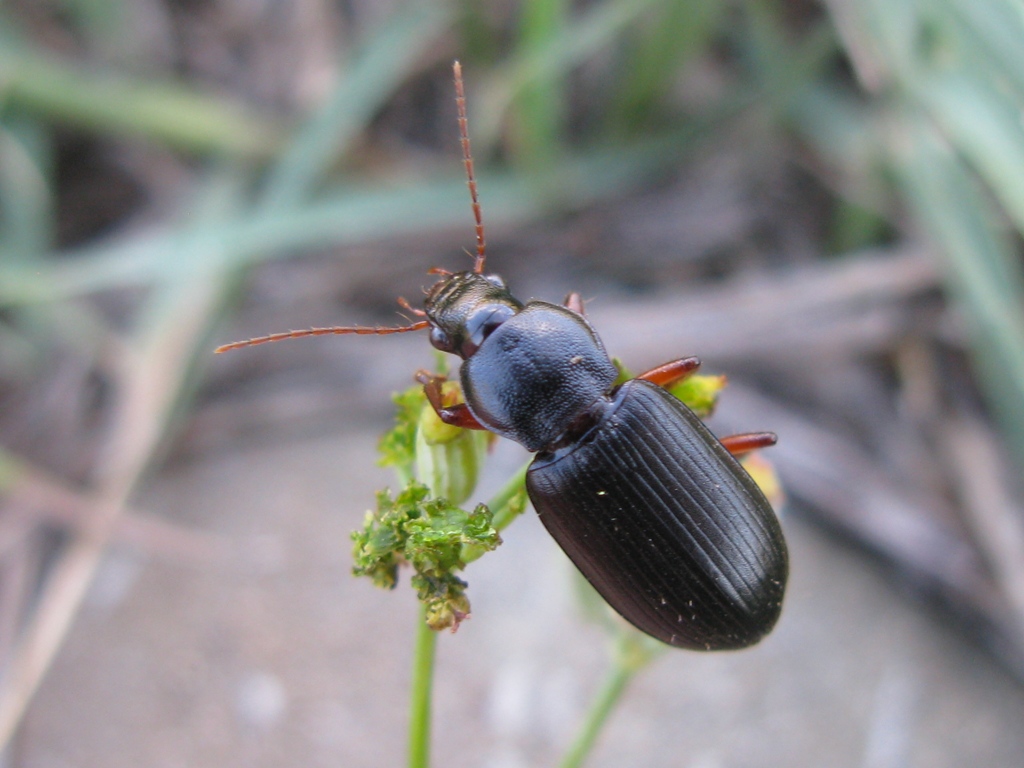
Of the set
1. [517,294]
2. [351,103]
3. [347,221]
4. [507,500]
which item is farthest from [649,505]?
[351,103]

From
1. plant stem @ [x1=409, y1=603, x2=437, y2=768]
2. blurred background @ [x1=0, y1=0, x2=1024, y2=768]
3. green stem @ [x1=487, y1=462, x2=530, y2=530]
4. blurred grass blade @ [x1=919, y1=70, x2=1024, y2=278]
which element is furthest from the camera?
blurred background @ [x1=0, y1=0, x2=1024, y2=768]

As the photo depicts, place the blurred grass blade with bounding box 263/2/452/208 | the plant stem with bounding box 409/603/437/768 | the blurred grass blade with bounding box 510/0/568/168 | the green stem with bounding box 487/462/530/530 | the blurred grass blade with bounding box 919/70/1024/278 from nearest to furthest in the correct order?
the plant stem with bounding box 409/603/437/768
the green stem with bounding box 487/462/530/530
the blurred grass blade with bounding box 919/70/1024/278
the blurred grass blade with bounding box 510/0/568/168
the blurred grass blade with bounding box 263/2/452/208

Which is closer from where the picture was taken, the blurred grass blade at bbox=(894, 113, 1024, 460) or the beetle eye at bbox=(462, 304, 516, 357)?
the beetle eye at bbox=(462, 304, 516, 357)

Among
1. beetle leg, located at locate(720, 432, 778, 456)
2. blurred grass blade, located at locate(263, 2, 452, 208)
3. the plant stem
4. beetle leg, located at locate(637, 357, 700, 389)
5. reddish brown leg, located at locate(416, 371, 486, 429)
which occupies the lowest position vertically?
the plant stem

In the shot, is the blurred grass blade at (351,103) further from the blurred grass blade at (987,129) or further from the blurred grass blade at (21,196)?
the blurred grass blade at (987,129)

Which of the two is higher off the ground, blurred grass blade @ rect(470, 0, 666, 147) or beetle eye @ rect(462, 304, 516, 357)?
blurred grass blade @ rect(470, 0, 666, 147)

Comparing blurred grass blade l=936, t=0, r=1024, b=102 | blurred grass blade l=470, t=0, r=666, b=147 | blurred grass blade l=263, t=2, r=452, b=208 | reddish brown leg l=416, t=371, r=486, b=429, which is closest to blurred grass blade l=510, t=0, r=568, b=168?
blurred grass blade l=470, t=0, r=666, b=147

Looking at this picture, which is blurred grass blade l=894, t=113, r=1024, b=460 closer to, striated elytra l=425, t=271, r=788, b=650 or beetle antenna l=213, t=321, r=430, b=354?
striated elytra l=425, t=271, r=788, b=650
